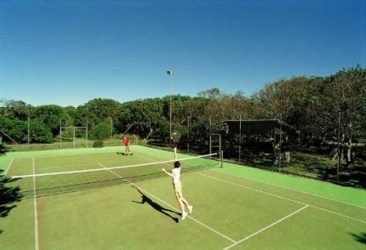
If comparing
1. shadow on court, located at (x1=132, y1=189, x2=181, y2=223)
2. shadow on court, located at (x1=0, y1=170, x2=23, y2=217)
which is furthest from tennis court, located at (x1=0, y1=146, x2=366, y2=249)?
shadow on court, located at (x1=0, y1=170, x2=23, y2=217)

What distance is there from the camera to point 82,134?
51.3 metres

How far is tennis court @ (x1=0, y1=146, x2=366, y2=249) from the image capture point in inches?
317

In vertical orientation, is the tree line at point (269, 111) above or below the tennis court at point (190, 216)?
above

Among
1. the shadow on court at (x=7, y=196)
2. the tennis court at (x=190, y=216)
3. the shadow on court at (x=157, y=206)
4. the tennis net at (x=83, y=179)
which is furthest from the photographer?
the tennis net at (x=83, y=179)

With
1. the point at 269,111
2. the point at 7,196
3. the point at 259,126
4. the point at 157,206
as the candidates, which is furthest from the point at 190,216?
the point at 269,111

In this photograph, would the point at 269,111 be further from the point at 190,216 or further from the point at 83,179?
the point at 190,216

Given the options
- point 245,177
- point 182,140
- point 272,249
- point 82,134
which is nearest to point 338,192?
point 245,177

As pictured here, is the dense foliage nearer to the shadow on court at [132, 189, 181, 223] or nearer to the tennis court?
the tennis court

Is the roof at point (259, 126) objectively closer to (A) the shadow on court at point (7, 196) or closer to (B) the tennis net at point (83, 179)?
(B) the tennis net at point (83, 179)

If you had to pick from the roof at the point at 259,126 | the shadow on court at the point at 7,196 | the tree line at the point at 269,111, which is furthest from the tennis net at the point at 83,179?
the tree line at the point at 269,111

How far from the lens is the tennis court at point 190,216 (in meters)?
8.06

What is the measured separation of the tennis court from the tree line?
5535 mm

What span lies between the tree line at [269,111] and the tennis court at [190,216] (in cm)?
553

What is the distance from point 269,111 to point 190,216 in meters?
17.2
